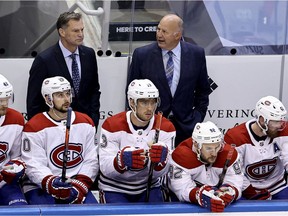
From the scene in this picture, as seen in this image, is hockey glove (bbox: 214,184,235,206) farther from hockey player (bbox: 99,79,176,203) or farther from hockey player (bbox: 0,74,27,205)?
hockey player (bbox: 0,74,27,205)

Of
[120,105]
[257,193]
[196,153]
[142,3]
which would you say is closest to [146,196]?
[196,153]

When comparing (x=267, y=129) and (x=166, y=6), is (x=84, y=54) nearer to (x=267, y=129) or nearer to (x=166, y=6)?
(x=166, y=6)

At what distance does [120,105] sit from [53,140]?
1144 millimetres

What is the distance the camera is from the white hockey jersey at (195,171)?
564cm

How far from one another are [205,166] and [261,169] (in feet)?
1.75

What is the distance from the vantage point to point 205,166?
5723mm

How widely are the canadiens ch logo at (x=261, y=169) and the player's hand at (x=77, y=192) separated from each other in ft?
3.46

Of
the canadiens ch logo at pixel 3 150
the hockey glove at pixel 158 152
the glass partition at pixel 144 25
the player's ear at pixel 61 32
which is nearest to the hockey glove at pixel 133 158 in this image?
the hockey glove at pixel 158 152

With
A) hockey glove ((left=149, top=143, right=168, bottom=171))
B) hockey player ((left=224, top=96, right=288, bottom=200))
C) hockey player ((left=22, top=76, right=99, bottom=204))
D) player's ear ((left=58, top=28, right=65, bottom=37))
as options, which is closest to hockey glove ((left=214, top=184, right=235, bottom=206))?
hockey glove ((left=149, top=143, right=168, bottom=171))

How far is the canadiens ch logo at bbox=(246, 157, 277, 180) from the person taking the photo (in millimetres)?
6086

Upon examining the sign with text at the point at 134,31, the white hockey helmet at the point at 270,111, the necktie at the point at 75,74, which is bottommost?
the white hockey helmet at the point at 270,111

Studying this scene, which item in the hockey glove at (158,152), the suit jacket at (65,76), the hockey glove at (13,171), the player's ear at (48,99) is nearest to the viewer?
the hockey glove at (158,152)

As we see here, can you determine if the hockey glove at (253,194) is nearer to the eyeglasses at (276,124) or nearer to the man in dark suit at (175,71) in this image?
the eyeglasses at (276,124)

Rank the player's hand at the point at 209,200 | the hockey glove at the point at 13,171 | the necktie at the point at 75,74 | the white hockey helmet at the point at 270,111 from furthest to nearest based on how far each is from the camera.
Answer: the necktie at the point at 75,74, the white hockey helmet at the point at 270,111, the hockey glove at the point at 13,171, the player's hand at the point at 209,200
